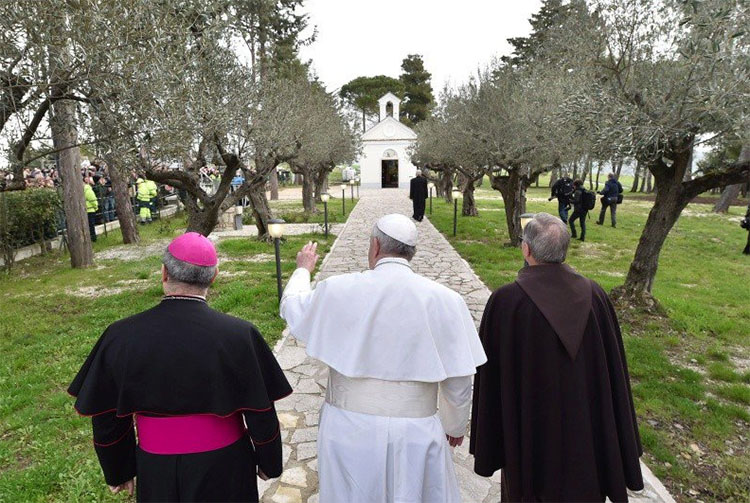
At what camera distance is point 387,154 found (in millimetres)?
44094

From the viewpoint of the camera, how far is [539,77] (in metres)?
12.7

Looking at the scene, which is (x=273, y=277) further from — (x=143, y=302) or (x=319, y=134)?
(x=319, y=134)

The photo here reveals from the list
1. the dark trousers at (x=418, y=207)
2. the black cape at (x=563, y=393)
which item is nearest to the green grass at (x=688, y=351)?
the black cape at (x=563, y=393)

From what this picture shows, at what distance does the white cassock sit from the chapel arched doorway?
42745mm

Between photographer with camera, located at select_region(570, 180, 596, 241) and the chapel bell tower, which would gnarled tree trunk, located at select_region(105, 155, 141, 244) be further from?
the chapel bell tower

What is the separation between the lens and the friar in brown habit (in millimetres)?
2373

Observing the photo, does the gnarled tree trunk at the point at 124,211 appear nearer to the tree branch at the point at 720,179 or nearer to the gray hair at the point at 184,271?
the gray hair at the point at 184,271

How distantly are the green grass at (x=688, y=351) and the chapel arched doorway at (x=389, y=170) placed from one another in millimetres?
30884

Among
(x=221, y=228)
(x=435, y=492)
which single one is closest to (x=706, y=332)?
(x=435, y=492)

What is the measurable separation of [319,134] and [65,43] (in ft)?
40.6

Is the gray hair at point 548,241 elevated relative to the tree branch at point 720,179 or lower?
lower

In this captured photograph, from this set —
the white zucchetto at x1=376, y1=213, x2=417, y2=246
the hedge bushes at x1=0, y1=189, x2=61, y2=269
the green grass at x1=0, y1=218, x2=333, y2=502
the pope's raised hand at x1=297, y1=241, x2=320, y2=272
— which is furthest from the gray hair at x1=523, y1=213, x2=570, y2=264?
the hedge bushes at x1=0, y1=189, x2=61, y2=269

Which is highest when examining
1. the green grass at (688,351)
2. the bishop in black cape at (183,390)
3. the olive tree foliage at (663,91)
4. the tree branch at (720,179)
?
the olive tree foliage at (663,91)

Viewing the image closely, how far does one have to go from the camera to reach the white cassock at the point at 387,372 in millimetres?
2180
